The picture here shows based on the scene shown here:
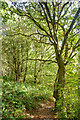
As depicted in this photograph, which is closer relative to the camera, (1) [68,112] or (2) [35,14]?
(1) [68,112]

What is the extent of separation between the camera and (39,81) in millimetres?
3264

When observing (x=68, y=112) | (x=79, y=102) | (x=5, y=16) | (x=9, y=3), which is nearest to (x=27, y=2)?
(x=9, y=3)

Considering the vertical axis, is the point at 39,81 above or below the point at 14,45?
below

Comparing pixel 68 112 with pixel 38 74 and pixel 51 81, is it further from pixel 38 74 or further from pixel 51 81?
pixel 38 74

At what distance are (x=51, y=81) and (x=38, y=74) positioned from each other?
856 mm

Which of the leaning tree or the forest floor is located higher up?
the leaning tree

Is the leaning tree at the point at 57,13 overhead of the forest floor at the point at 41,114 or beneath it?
overhead

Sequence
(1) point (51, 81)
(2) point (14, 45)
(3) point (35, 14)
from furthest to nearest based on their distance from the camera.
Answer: (1) point (51, 81)
(2) point (14, 45)
(3) point (35, 14)

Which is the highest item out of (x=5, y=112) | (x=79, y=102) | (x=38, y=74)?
(x=38, y=74)

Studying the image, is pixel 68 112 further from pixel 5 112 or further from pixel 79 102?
pixel 5 112

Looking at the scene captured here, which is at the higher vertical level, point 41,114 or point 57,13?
point 57,13

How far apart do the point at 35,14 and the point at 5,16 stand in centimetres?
49

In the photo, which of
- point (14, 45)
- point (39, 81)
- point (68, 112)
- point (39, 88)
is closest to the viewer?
point (68, 112)

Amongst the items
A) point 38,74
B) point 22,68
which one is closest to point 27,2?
point 22,68
